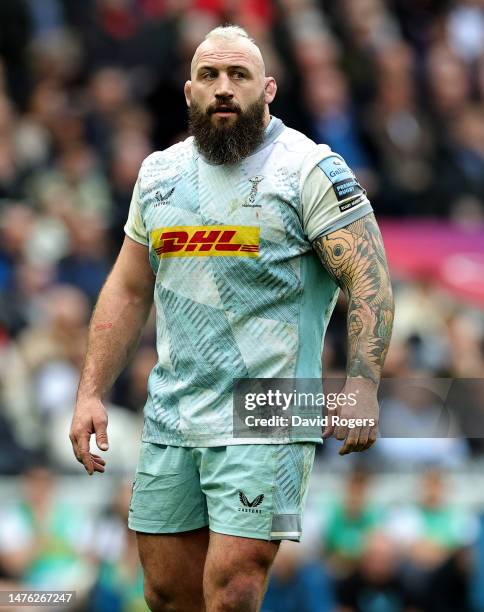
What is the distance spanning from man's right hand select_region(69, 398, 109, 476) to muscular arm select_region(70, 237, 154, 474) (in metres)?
0.01

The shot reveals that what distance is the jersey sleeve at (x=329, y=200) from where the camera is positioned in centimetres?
626

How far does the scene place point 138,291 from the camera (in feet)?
22.6

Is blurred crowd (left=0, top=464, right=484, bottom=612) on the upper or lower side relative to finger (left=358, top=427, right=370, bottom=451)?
lower

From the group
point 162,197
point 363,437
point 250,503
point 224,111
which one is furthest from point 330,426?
point 224,111

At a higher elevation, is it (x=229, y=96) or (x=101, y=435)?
(x=229, y=96)

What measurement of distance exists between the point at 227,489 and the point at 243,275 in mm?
829

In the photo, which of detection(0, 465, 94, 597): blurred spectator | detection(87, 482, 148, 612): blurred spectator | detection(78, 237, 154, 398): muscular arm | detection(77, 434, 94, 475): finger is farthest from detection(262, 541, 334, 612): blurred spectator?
detection(77, 434, 94, 475): finger

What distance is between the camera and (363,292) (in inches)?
244

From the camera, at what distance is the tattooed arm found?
6.14 meters

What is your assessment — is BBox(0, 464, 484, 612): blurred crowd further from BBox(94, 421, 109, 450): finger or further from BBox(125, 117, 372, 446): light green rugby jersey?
BBox(125, 117, 372, 446): light green rugby jersey

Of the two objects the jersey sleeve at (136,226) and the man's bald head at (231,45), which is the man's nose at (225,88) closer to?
the man's bald head at (231,45)

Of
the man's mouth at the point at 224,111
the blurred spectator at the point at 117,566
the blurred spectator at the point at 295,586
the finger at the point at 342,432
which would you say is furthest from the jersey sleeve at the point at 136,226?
the blurred spectator at the point at 295,586

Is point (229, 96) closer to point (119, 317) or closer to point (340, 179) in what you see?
point (340, 179)

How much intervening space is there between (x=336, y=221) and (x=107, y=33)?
9.56m
